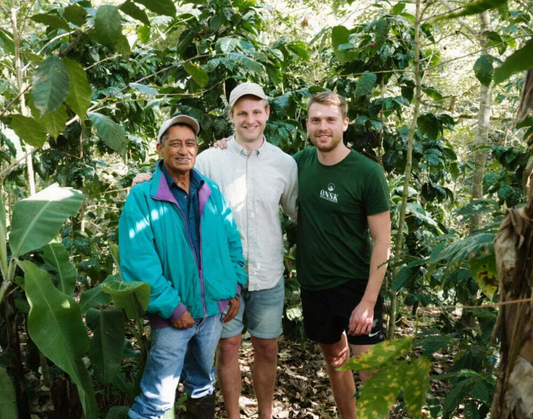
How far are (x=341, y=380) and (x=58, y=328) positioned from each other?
5.24ft

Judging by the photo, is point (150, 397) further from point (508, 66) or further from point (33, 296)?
point (508, 66)

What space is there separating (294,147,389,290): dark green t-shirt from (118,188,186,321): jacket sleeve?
0.83 metres

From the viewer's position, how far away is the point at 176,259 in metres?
2.36

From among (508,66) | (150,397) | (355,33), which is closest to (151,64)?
(355,33)

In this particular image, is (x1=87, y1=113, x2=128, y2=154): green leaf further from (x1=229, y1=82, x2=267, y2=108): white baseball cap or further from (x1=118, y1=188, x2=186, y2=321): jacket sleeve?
(x1=229, y1=82, x2=267, y2=108): white baseball cap

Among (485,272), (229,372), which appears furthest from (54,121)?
(229,372)

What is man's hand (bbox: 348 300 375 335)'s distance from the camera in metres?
2.56

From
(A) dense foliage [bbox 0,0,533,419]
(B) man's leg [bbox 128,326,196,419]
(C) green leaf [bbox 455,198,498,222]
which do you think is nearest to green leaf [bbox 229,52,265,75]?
(A) dense foliage [bbox 0,0,533,419]

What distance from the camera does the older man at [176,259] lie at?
7.52ft

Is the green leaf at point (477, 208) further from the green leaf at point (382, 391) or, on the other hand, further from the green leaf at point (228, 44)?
the green leaf at point (228, 44)

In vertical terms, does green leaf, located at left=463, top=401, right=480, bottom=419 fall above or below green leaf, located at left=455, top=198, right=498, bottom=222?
below

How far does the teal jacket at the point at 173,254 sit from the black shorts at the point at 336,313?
51 centimetres

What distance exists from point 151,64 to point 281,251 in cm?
259

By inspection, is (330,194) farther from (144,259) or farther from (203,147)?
(203,147)
